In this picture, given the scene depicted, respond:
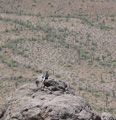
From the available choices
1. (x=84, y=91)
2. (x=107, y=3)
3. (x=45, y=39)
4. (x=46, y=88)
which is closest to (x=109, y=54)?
(x=45, y=39)

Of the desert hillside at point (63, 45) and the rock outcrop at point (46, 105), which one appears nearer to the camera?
the rock outcrop at point (46, 105)

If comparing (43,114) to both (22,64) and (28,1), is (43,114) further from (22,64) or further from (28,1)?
(28,1)

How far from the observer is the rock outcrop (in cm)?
1005

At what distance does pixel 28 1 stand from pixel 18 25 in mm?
14722

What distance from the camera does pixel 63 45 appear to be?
6481cm

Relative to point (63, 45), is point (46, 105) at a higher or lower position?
lower

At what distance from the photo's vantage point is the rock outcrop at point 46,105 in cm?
1005

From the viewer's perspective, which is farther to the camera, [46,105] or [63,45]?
[63,45]

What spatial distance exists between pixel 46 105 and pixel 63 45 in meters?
54.7

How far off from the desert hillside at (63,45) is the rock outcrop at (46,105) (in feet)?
91.7

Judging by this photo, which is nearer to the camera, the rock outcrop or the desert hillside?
the rock outcrop

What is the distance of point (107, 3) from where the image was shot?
85.4 meters

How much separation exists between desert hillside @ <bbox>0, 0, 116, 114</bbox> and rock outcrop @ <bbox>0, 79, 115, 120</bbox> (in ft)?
91.7

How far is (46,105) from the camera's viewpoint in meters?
10.3
